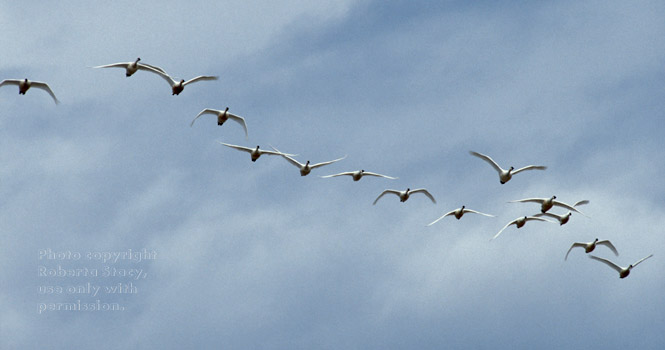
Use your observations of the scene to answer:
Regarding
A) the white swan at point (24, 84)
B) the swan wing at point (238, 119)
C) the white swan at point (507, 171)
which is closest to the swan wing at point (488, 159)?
the white swan at point (507, 171)

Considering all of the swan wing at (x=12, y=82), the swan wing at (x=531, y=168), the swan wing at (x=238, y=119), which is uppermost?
the swan wing at (x=12, y=82)

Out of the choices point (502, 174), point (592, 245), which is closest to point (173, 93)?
point (502, 174)

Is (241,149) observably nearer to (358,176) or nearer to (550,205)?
(358,176)

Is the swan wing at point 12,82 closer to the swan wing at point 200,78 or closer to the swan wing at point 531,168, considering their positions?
the swan wing at point 200,78

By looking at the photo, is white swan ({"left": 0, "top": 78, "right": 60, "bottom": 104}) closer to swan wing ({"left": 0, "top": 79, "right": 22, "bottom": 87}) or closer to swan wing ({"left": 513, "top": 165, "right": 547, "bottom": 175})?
swan wing ({"left": 0, "top": 79, "right": 22, "bottom": 87})

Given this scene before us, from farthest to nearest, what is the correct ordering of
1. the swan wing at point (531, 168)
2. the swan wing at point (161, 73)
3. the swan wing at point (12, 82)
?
the swan wing at point (531, 168) → the swan wing at point (161, 73) → the swan wing at point (12, 82)

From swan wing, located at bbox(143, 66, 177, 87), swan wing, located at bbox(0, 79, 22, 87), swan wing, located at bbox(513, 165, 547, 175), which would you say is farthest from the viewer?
swan wing, located at bbox(513, 165, 547, 175)

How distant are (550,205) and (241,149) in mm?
26710

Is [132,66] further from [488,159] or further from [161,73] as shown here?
[488,159]

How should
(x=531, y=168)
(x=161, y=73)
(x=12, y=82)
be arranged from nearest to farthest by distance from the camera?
1. (x=12, y=82)
2. (x=161, y=73)
3. (x=531, y=168)

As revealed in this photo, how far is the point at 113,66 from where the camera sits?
272ft

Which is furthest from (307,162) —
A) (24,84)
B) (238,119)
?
(24,84)

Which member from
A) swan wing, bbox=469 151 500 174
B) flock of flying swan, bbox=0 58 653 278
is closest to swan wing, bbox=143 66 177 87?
flock of flying swan, bbox=0 58 653 278

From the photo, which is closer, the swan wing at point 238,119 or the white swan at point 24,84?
the white swan at point 24,84
